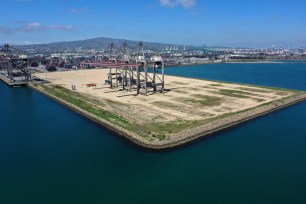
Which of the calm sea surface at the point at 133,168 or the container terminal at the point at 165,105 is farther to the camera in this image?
the container terminal at the point at 165,105

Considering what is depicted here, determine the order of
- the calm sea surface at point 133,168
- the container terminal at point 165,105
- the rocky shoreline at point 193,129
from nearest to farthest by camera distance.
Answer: the calm sea surface at point 133,168, the rocky shoreline at point 193,129, the container terminal at point 165,105

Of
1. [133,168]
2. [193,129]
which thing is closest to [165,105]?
[193,129]

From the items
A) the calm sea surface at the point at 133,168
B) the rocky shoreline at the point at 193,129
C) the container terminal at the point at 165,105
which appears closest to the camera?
the calm sea surface at the point at 133,168

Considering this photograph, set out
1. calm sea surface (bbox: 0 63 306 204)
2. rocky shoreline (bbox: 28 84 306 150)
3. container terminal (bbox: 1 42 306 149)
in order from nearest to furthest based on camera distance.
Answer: calm sea surface (bbox: 0 63 306 204) < rocky shoreline (bbox: 28 84 306 150) < container terminal (bbox: 1 42 306 149)

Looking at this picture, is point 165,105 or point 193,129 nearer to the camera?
point 193,129

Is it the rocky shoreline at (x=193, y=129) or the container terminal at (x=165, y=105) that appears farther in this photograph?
the container terminal at (x=165, y=105)

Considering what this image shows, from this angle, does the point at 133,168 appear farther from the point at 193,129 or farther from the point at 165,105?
the point at 165,105

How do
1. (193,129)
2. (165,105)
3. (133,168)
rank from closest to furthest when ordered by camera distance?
(133,168) → (193,129) → (165,105)

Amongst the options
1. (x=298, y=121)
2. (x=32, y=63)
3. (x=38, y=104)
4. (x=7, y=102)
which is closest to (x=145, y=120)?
(x=298, y=121)

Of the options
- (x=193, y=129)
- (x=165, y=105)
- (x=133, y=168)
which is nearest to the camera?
(x=133, y=168)
